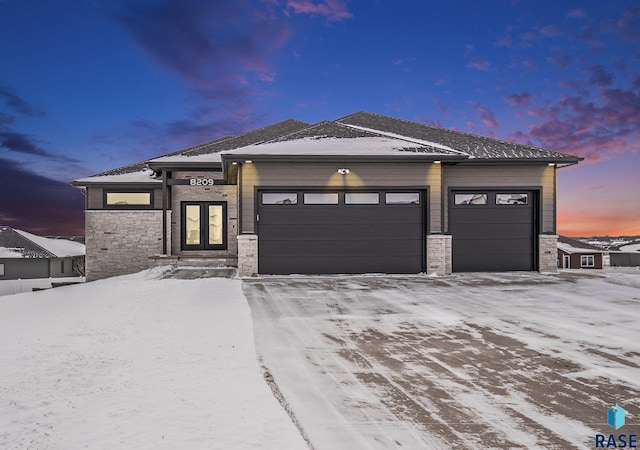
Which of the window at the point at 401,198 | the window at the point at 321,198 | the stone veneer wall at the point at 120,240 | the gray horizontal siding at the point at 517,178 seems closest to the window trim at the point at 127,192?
the stone veneer wall at the point at 120,240

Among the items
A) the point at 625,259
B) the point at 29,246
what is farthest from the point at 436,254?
the point at 29,246

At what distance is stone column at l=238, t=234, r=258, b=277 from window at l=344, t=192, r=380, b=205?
11.3ft

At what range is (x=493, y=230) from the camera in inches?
554

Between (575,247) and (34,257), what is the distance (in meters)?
43.4

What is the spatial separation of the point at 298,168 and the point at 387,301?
5.95 meters

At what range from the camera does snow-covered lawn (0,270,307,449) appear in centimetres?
285

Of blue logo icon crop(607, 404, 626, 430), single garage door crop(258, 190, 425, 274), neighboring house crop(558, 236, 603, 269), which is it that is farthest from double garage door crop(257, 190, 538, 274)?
neighboring house crop(558, 236, 603, 269)

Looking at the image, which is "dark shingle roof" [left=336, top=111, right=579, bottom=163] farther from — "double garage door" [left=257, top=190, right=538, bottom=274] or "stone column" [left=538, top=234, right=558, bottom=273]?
"double garage door" [left=257, top=190, right=538, bottom=274]

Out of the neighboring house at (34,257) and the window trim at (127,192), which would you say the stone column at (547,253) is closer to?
the window trim at (127,192)

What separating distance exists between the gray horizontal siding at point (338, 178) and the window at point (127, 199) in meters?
7.03

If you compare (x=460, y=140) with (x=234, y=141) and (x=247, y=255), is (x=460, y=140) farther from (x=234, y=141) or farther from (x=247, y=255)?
(x=234, y=141)

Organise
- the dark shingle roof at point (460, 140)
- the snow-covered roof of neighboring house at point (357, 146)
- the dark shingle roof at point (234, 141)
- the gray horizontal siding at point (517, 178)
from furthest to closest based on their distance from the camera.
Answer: the dark shingle roof at point (234, 141)
the gray horizontal siding at point (517, 178)
the dark shingle roof at point (460, 140)
the snow-covered roof of neighboring house at point (357, 146)

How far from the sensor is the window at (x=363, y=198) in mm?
13328

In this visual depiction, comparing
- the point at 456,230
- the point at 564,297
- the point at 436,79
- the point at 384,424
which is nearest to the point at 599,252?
the point at 436,79
